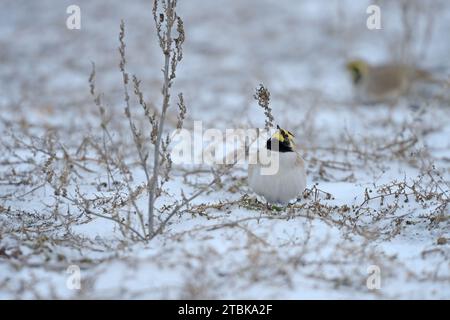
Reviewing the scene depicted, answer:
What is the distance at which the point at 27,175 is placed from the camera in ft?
19.1

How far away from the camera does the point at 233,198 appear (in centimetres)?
545

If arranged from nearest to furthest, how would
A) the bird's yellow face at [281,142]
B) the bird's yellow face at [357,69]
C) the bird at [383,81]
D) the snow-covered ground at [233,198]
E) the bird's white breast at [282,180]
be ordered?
the snow-covered ground at [233,198] < the bird's white breast at [282,180] < the bird's yellow face at [281,142] < the bird at [383,81] < the bird's yellow face at [357,69]

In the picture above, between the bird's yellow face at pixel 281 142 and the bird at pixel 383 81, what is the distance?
655 centimetres

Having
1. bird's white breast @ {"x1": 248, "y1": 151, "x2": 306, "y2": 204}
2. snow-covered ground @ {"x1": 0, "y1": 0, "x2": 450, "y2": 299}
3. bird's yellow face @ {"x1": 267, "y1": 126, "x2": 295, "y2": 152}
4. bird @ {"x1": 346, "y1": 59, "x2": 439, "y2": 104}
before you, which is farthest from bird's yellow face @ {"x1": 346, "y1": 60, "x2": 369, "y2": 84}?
bird's white breast @ {"x1": 248, "y1": 151, "x2": 306, "y2": 204}

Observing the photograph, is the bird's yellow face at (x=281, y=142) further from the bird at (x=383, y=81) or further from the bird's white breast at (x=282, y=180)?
the bird at (x=383, y=81)

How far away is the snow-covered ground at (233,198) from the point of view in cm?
354

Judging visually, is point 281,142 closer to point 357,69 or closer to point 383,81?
point 383,81

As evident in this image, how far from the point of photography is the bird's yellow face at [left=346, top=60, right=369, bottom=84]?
37.5 ft

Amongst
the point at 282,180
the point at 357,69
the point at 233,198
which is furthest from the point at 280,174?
the point at 357,69

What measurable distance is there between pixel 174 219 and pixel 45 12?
570 inches

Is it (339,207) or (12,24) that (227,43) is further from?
(339,207)

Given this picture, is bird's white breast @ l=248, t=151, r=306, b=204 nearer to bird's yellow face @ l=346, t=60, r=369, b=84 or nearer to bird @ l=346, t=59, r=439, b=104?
bird @ l=346, t=59, r=439, b=104

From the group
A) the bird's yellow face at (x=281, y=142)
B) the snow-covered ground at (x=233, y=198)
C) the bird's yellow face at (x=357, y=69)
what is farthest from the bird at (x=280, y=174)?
the bird's yellow face at (x=357, y=69)
